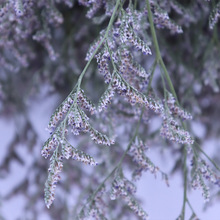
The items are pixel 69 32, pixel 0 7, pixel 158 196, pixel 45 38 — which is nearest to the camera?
pixel 0 7

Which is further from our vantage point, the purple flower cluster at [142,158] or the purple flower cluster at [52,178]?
the purple flower cluster at [142,158]

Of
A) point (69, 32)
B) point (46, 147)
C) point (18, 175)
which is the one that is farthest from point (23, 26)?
point (18, 175)

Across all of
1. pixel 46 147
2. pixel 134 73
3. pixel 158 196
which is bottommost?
pixel 158 196

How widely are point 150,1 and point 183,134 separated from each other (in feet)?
0.71

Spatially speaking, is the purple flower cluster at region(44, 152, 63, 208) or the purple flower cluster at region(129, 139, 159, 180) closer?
the purple flower cluster at region(44, 152, 63, 208)

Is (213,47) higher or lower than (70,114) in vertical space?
higher

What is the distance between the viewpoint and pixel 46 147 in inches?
18.2

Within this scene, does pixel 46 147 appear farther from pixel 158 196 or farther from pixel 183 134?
pixel 158 196

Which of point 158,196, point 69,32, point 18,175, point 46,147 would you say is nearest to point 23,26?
point 69,32

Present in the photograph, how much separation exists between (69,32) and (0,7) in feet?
1.19

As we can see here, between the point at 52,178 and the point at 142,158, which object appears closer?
the point at 52,178

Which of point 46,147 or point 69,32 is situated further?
point 69,32

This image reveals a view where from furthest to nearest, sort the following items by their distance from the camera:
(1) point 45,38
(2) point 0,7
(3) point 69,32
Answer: (3) point 69,32, (1) point 45,38, (2) point 0,7

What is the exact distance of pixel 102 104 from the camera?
0.47 meters
